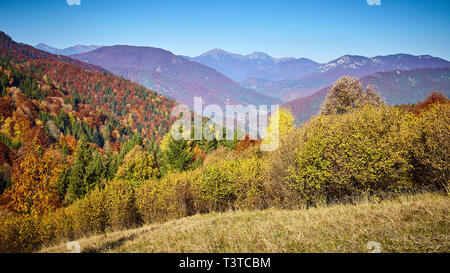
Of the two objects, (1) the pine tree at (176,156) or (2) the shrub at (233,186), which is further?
(1) the pine tree at (176,156)

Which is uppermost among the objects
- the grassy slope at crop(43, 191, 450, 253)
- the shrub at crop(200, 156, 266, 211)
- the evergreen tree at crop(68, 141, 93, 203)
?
the grassy slope at crop(43, 191, 450, 253)

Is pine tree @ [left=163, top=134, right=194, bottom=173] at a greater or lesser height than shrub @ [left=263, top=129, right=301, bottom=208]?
lesser

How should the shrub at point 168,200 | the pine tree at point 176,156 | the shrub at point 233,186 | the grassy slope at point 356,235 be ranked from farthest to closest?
the pine tree at point 176,156 < the shrub at point 168,200 < the shrub at point 233,186 < the grassy slope at point 356,235

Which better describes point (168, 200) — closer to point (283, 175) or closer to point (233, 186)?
point (233, 186)

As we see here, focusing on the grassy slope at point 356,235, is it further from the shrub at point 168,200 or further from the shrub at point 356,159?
the shrub at point 168,200

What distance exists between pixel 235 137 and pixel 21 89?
191922 millimetres

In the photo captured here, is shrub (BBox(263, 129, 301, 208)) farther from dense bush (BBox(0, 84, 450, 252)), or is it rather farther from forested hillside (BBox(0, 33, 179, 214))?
forested hillside (BBox(0, 33, 179, 214))

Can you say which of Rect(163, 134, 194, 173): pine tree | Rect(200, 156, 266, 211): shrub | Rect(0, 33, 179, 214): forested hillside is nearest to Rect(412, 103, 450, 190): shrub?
Rect(200, 156, 266, 211): shrub

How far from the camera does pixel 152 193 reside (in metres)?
25.8

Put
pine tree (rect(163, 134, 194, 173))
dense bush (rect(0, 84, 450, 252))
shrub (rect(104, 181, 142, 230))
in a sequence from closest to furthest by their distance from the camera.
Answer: dense bush (rect(0, 84, 450, 252)) → shrub (rect(104, 181, 142, 230)) → pine tree (rect(163, 134, 194, 173))

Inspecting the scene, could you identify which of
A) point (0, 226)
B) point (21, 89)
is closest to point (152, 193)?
point (0, 226)

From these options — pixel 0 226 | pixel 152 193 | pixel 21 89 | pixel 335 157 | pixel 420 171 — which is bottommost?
pixel 0 226

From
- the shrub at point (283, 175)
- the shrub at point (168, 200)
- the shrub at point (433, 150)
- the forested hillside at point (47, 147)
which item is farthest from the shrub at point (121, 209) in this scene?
the forested hillside at point (47, 147)
